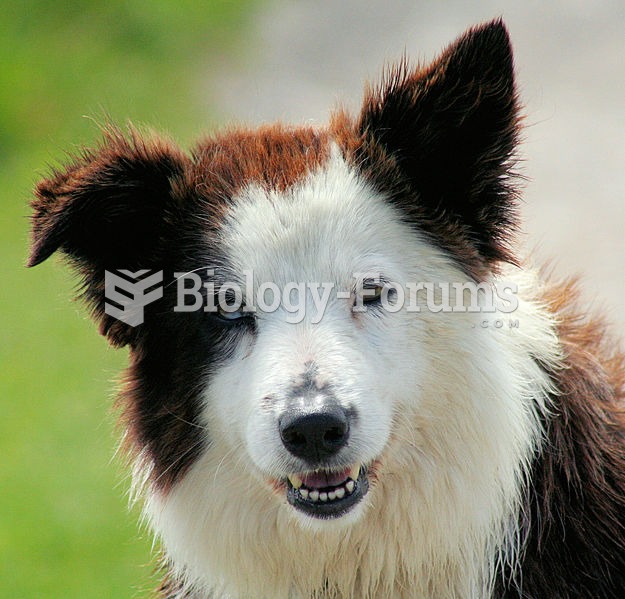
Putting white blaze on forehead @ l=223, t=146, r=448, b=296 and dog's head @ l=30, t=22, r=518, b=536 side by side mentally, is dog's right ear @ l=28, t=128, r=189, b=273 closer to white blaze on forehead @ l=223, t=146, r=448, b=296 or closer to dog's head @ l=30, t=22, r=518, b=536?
dog's head @ l=30, t=22, r=518, b=536

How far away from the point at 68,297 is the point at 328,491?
98.6 inches

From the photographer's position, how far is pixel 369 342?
337 centimetres

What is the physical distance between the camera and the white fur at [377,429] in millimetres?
3361

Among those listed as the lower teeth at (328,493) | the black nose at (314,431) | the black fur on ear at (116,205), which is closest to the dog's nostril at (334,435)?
the black nose at (314,431)

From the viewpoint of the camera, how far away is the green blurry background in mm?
7156

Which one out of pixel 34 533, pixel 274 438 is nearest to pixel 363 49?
pixel 34 533

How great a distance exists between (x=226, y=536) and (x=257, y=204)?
3.78 ft

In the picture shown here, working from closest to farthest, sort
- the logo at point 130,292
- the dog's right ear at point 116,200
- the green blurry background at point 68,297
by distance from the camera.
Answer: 1. the dog's right ear at point 116,200
2. the logo at point 130,292
3. the green blurry background at point 68,297

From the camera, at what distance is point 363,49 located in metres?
10.5

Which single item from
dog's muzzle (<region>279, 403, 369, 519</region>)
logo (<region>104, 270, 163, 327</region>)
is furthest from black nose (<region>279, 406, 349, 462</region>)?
logo (<region>104, 270, 163, 327</region>)

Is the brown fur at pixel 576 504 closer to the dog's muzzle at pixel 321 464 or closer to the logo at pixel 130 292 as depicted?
the dog's muzzle at pixel 321 464

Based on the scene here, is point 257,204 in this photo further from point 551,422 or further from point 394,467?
point 551,422

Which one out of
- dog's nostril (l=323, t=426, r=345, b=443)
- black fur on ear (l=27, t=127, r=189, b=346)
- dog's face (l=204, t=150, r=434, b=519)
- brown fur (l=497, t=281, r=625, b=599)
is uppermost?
black fur on ear (l=27, t=127, r=189, b=346)

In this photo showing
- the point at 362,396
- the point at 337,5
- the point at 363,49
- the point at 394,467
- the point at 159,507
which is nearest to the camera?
the point at 362,396
